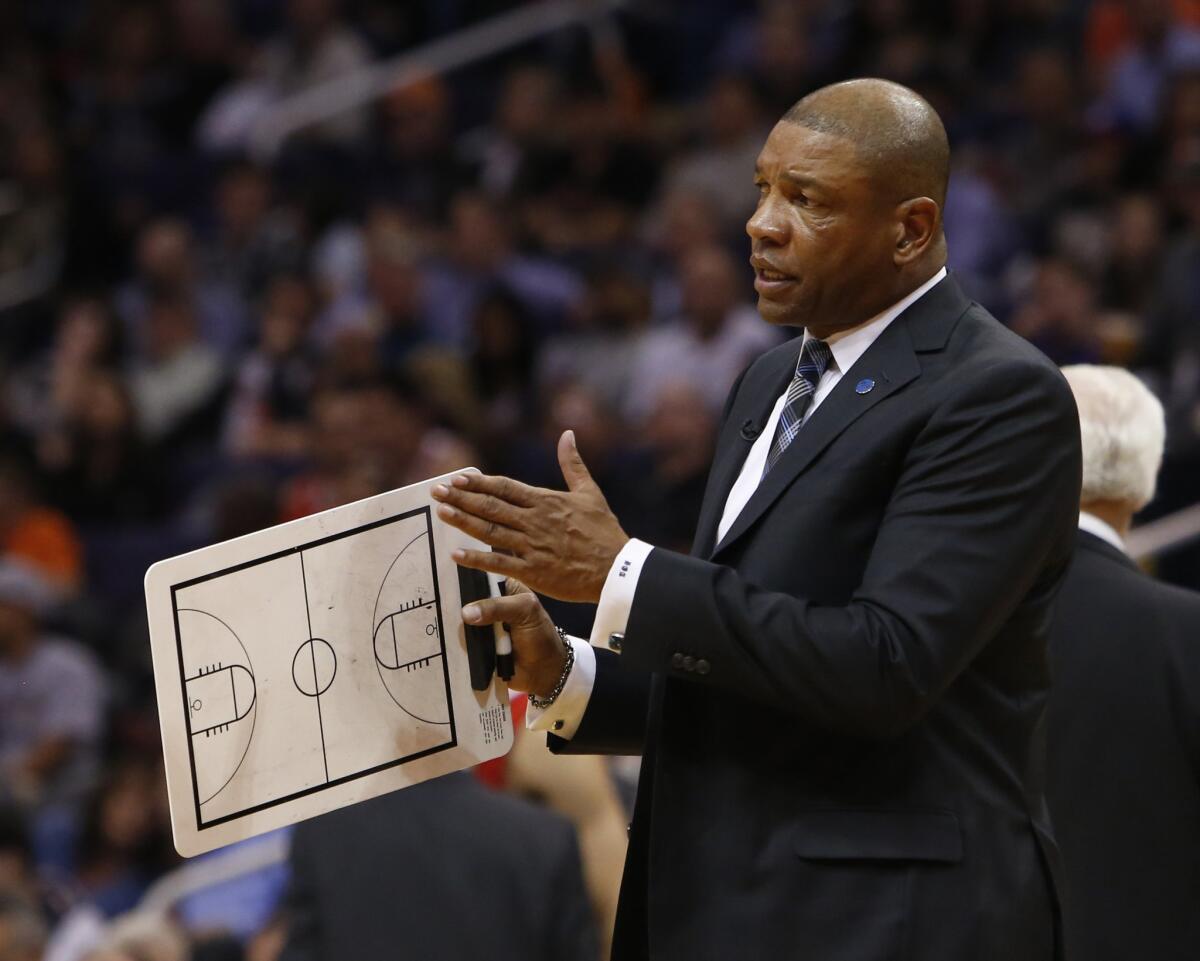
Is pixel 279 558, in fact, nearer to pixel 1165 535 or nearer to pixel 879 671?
pixel 879 671

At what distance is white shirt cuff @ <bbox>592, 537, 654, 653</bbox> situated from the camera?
219 cm

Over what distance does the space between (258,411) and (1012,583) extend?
6571 mm

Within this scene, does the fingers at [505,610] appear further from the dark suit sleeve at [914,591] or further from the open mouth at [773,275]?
the open mouth at [773,275]

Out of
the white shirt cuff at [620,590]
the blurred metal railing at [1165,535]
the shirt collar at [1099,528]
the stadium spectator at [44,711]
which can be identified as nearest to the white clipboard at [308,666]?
the white shirt cuff at [620,590]

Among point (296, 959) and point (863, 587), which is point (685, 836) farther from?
point (296, 959)

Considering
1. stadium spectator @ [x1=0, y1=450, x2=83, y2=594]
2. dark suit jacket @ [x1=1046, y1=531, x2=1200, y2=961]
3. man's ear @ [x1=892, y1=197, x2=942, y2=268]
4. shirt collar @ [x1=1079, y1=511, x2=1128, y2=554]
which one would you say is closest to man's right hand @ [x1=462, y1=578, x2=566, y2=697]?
man's ear @ [x1=892, y1=197, x2=942, y2=268]

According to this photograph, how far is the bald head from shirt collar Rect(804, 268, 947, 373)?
0.12 m

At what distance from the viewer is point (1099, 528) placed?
10.3 ft

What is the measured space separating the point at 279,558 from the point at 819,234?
803 millimetres

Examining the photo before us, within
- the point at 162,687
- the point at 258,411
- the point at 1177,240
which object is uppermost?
the point at 162,687

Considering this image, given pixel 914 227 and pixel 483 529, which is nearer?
pixel 483 529

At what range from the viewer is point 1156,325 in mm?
7062

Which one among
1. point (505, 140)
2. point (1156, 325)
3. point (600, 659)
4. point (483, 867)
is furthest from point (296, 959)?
point (505, 140)

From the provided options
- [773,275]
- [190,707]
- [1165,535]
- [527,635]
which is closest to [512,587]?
[527,635]
